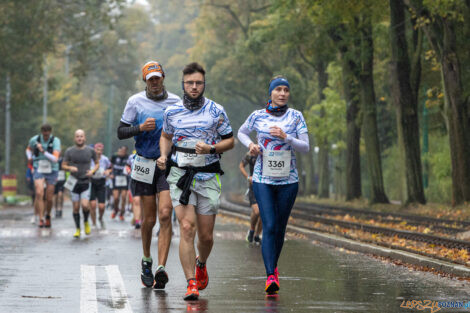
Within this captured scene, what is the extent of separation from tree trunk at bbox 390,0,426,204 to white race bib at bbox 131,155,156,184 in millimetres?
20565

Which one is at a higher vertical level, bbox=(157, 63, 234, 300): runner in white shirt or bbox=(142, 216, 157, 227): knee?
bbox=(157, 63, 234, 300): runner in white shirt

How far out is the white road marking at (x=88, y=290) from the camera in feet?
27.8

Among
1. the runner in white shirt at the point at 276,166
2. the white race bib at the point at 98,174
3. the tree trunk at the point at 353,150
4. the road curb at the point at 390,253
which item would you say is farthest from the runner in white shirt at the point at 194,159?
the tree trunk at the point at 353,150

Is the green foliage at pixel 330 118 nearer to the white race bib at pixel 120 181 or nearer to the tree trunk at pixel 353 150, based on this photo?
the tree trunk at pixel 353 150

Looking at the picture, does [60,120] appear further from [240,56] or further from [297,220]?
[297,220]

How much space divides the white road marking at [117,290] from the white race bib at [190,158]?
4.39ft

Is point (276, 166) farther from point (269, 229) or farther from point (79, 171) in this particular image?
point (79, 171)

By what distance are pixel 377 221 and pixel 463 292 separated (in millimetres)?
15278

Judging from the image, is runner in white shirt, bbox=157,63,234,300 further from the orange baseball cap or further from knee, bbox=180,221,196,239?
the orange baseball cap

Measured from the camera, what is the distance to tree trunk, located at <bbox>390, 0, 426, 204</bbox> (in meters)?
30.0

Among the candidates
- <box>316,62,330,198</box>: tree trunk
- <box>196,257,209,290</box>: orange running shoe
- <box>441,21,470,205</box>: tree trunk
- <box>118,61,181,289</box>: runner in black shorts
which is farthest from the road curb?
<box>316,62,330,198</box>: tree trunk

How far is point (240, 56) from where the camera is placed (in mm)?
56125

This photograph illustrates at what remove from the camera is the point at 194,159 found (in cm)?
934

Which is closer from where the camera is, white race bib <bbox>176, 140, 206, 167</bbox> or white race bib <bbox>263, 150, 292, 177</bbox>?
white race bib <bbox>176, 140, 206, 167</bbox>
